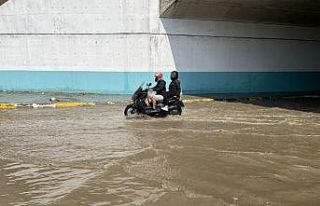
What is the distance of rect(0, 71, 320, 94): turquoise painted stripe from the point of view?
19.8 metres

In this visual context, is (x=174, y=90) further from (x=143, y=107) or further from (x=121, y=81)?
(x=121, y=81)

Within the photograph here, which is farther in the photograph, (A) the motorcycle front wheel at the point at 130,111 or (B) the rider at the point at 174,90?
(B) the rider at the point at 174,90

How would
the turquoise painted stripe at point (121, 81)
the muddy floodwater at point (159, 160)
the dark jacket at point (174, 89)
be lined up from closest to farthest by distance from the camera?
the muddy floodwater at point (159, 160), the dark jacket at point (174, 89), the turquoise painted stripe at point (121, 81)

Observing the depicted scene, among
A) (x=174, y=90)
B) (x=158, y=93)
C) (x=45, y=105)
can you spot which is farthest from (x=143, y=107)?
(x=45, y=105)

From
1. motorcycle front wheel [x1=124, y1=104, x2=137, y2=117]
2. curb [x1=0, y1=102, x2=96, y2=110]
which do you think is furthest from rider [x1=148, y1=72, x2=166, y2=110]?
curb [x1=0, y1=102, x2=96, y2=110]

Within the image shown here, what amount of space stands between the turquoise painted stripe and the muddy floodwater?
19.8ft

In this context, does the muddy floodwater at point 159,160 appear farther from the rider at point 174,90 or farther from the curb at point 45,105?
the curb at point 45,105

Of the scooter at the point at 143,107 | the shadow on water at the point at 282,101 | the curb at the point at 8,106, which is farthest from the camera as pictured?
the shadow on water at the point at 282,101

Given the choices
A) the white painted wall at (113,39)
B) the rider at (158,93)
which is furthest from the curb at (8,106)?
the rider at (158,93)

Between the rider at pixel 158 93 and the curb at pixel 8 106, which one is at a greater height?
the rider at pixel 158 93

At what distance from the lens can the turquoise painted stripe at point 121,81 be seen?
19828mm

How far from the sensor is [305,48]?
982 inches

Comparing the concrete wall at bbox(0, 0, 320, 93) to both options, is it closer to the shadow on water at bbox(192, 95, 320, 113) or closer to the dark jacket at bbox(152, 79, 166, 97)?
the shadow on water at bbox(192, 95, 320, 113)

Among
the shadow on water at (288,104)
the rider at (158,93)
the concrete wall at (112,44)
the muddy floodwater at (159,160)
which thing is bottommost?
the muddy floodwater at (159,160)
